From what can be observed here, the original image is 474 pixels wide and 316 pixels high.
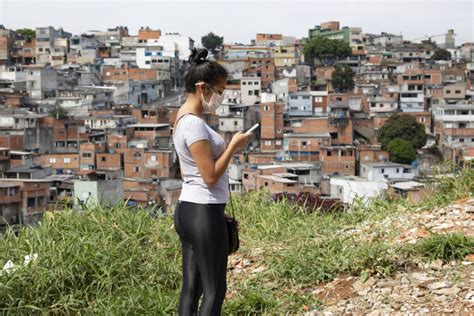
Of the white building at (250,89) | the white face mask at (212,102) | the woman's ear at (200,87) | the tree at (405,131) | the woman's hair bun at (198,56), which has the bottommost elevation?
the tree at (405,131)

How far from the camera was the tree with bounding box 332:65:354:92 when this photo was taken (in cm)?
4219

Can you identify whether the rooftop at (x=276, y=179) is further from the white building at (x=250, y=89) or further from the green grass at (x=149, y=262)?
the green grass at (x=149, y=262)

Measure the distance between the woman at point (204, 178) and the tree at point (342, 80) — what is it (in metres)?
40.1

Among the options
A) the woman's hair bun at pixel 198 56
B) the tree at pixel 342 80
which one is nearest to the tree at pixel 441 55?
the tree at pixel 342 80

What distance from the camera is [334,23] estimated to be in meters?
59.8

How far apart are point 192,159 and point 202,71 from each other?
1.02ft

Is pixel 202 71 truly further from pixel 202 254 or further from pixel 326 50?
pixel 326 50

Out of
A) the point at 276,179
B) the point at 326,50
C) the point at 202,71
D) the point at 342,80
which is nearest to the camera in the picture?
the point at 202,71

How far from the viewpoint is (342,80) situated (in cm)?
4219

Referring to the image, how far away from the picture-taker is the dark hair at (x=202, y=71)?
104 inches

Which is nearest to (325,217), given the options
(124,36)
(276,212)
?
(276,212)

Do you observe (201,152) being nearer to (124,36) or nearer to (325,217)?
(325,217)

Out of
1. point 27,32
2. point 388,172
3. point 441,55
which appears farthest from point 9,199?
point 27,32

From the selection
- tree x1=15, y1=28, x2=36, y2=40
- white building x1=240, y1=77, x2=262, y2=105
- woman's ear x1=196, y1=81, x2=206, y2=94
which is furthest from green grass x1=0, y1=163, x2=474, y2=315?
tree x1=15, y1=28, x2=36, y2=40
